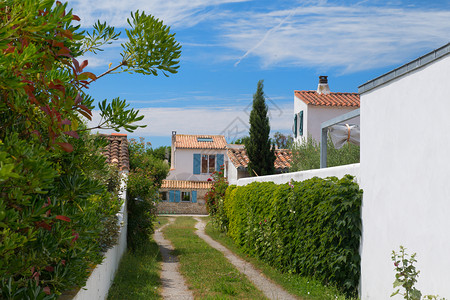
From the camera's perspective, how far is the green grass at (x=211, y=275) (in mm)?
8914

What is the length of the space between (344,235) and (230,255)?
22.5 ft

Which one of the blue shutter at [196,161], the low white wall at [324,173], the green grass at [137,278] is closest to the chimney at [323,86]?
the low white wall at [324,173]

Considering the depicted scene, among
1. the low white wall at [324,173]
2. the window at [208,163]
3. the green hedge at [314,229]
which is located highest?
the window at [208,163]

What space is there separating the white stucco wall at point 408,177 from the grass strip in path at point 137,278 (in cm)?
422

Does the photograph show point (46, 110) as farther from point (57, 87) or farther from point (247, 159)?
point (247, 159)

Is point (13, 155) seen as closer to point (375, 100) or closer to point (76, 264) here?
point (76, 264)

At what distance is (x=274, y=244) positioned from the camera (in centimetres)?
1170

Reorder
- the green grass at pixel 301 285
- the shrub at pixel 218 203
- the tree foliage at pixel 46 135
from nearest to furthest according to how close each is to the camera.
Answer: the tree foliage at pixel 46 135, the green grass at pixel 301 285, the shrub at pixel 218 203

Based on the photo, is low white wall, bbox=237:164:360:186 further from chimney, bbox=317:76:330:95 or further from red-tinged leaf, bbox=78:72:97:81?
chimney, bbox=317:76:330:95

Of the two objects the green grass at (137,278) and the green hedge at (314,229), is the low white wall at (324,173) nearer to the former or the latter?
the green hedge at (314,229)

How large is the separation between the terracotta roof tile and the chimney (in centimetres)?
1770

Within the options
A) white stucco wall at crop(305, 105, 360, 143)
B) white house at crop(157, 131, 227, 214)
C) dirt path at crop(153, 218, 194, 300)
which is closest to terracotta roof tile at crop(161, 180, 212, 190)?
white house at crop(157, 131, 227, 214)

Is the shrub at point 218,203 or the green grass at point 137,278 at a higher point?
the shrub at point 218,203

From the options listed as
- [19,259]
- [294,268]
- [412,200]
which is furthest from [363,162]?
[19,259]
